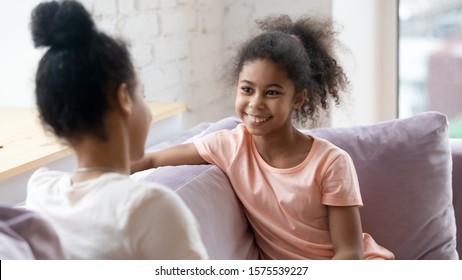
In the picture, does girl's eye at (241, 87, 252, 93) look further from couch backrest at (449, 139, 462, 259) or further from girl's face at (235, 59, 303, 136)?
couch backrest at (449, 139, 462, 259)

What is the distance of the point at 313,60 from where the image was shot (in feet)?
3.44

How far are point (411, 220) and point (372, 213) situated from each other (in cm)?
7

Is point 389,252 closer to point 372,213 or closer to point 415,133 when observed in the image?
point 372,213

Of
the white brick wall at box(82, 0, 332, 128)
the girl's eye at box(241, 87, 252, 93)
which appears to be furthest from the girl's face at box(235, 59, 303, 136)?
the white brick wall at box(82, 0, 332, 128)

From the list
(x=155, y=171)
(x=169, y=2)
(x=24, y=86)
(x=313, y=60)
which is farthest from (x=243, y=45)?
(x=169, y=2)

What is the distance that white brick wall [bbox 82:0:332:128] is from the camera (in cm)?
117

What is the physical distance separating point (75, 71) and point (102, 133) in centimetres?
6

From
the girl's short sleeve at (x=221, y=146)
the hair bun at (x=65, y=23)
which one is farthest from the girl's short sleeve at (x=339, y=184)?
the hair bun at (x=65, y=23)

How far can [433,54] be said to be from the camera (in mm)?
2035

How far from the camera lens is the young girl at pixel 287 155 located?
38.8 inches

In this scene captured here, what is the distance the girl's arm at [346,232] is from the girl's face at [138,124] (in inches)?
15.9

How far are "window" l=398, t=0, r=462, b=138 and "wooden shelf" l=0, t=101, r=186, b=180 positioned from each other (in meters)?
1.02

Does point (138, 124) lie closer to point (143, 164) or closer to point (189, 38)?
point (143, 164)
